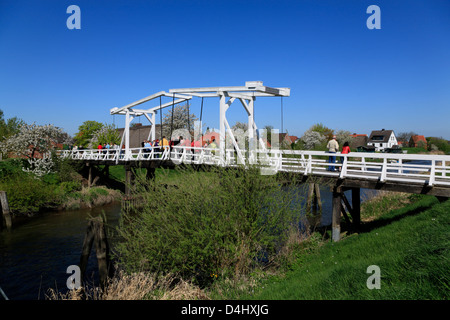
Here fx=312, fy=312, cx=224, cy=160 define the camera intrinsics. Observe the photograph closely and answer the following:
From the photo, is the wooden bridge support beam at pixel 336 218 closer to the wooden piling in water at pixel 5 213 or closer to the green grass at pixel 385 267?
the green grass at pixel 385 267

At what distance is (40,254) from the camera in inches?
489

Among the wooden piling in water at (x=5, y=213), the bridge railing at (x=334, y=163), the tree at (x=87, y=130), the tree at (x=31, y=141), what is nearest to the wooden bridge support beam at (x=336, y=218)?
the bridge railing at (x=334, y=163)

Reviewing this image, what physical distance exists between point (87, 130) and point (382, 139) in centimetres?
8439

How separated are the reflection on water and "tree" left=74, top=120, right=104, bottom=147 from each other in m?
29.6

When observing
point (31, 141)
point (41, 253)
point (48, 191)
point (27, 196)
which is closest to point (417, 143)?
point (31, 141)

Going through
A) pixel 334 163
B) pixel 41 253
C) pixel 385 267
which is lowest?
pixel 41 253

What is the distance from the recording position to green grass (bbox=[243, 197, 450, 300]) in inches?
207

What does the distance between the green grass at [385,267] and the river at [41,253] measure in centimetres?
501

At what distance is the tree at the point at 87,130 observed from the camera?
46353 millimetres

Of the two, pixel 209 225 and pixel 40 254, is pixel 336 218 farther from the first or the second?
pixel 40 254

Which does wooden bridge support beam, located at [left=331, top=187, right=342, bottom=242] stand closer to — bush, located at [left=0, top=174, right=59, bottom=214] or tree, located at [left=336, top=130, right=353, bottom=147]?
bush, located at [left=0, top=174, right=59, bottom=214]

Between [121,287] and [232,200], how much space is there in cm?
345
